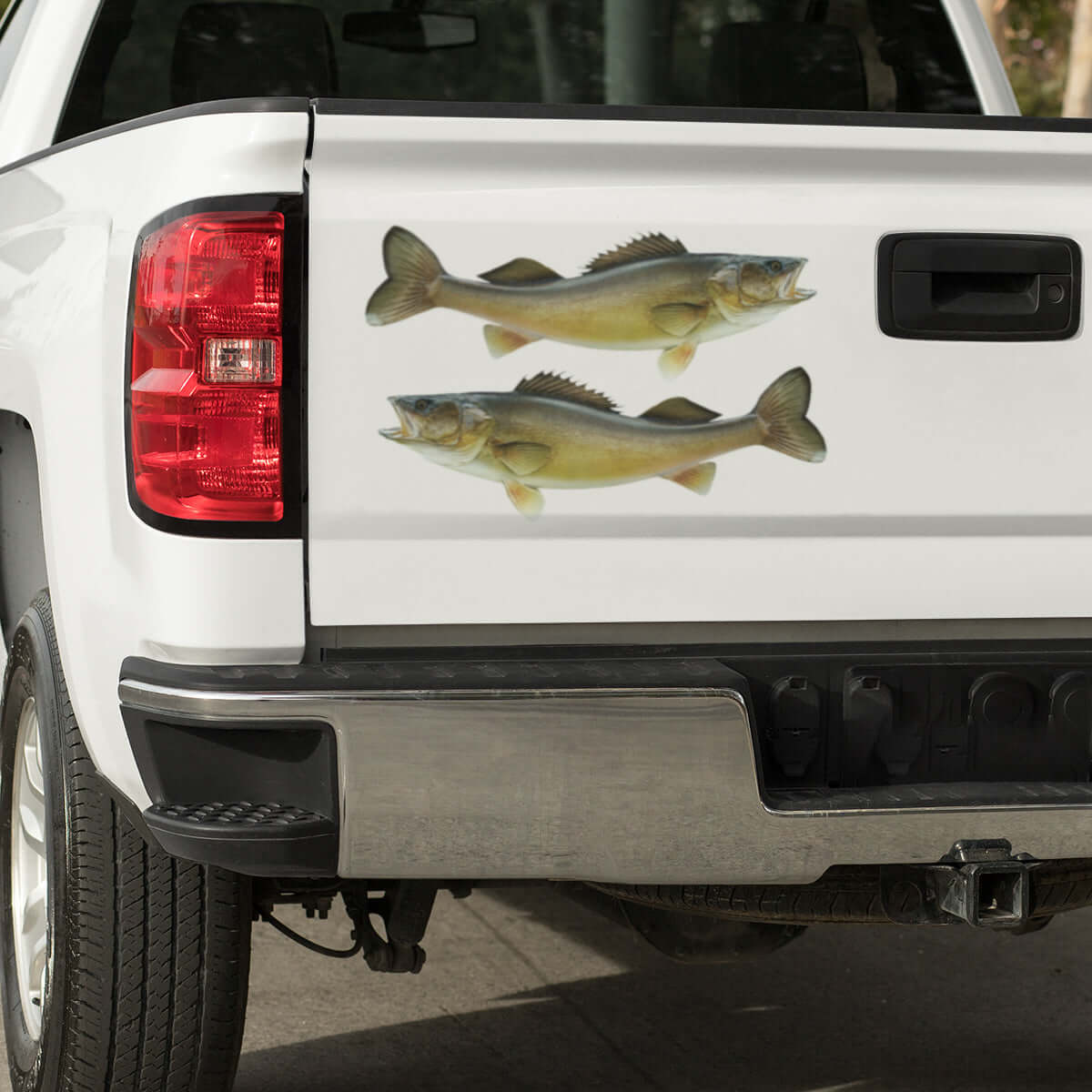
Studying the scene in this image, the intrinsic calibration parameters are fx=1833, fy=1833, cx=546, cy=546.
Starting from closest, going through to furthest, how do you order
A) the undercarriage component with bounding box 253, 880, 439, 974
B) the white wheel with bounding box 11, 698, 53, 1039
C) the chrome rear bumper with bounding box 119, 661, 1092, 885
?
1. the chrome rear bumper with bounding box 119, 661, 1092, 885
2. the undercarriage component with bounding box 253, 880, 439, 974
3. the white wheel with bounding box 11, 698, 53, 1039

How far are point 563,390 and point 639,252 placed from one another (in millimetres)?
216

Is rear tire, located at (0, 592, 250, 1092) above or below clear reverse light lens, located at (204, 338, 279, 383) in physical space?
below

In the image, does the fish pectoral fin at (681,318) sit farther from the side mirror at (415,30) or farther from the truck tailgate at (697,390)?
the side mirror at (415,30)

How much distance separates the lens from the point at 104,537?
259 centimetres

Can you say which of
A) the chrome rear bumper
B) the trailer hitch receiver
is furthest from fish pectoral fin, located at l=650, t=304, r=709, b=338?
the trailer hitch receiver

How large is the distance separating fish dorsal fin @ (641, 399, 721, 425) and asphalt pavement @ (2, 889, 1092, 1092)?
1.55 m

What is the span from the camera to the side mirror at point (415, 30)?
496 cm

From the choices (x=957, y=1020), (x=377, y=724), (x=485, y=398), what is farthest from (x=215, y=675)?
(x=957, y=1020)

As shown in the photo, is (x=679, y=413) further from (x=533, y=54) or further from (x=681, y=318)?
(x=533, y=54)

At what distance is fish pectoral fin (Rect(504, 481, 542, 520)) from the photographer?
98.9 inches

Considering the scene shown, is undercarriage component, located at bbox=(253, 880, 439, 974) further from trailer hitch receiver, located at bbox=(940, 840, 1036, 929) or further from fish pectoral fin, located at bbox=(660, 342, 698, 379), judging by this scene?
fish pectoral fin, located at bbox=(660, 342, 698, 379)

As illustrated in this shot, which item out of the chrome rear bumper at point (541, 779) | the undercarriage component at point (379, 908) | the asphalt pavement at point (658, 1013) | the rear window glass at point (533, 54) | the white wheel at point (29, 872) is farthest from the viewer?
the rear window glass at point (533, 54)

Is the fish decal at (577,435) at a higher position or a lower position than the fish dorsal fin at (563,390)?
lower

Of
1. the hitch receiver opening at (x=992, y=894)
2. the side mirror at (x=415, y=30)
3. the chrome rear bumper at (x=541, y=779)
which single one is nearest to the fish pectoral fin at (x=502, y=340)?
the chrome rear bumper at (x=541, y=779)
